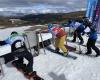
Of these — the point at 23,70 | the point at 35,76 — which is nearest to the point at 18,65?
the point at 23,70

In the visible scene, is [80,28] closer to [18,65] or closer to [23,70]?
[18,65]

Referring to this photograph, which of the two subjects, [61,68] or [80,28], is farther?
[80,28]

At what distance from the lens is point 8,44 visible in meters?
10.4

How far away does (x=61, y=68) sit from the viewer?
963 cm

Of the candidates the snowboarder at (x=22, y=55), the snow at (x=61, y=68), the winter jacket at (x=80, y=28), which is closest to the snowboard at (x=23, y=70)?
the snowboarder at (x=22, y=55)

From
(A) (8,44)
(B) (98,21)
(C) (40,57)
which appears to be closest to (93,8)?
(B) (98,21)

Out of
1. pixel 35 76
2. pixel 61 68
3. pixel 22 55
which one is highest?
pixel 22 55

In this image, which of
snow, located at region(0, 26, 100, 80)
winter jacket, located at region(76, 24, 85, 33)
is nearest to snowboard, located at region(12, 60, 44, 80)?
snow, located at region(0, 26, 100, 80)

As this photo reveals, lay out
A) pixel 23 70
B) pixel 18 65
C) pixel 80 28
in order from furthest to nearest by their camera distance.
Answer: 1. pixel 80 28
2. pixel 18 65
3. pixel 23 70

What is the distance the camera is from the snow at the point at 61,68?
8721 mm

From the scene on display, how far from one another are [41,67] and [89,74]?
2049 mm

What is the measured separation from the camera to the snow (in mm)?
8721

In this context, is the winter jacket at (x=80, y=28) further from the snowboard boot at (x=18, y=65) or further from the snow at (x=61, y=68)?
the snowboard boot at (x=18, y=65)

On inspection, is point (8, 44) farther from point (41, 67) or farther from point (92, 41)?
point (92, 41)
